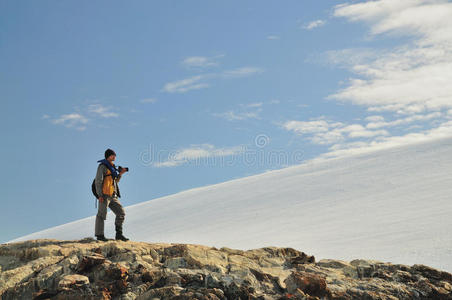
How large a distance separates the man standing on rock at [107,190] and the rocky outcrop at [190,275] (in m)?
0.56

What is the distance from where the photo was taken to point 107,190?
777 centimetres

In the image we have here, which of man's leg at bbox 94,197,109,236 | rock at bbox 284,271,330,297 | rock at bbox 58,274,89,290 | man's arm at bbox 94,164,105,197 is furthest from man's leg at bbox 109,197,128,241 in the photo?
rock at bbox 284,271,330,297

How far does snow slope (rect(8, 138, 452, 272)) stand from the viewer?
33.2ft

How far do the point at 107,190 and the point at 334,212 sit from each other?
27.7 ft

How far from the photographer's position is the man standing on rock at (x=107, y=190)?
25.4 feet

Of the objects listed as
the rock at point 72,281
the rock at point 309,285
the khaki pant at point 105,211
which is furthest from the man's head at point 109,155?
Result: the rock at point 309,285

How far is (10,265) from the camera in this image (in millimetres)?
6629

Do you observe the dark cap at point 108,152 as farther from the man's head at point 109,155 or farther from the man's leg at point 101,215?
the man's leg at point 101,215

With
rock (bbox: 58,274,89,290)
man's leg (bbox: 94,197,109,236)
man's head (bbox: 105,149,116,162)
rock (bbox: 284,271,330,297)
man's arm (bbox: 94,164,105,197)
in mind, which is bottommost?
rock (bbox: 284,271,330,297)

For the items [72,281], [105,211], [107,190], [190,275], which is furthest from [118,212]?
[190,275]

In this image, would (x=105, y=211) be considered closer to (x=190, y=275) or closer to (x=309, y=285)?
(x=190, y=275)

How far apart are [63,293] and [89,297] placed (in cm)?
33

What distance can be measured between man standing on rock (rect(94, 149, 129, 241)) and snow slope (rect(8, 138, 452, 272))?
4.63 m

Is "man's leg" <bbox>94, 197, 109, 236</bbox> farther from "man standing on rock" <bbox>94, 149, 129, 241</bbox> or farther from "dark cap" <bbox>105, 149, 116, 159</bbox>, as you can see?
"dark cap" <bbox>105, 149, 116, 159</bbox>
